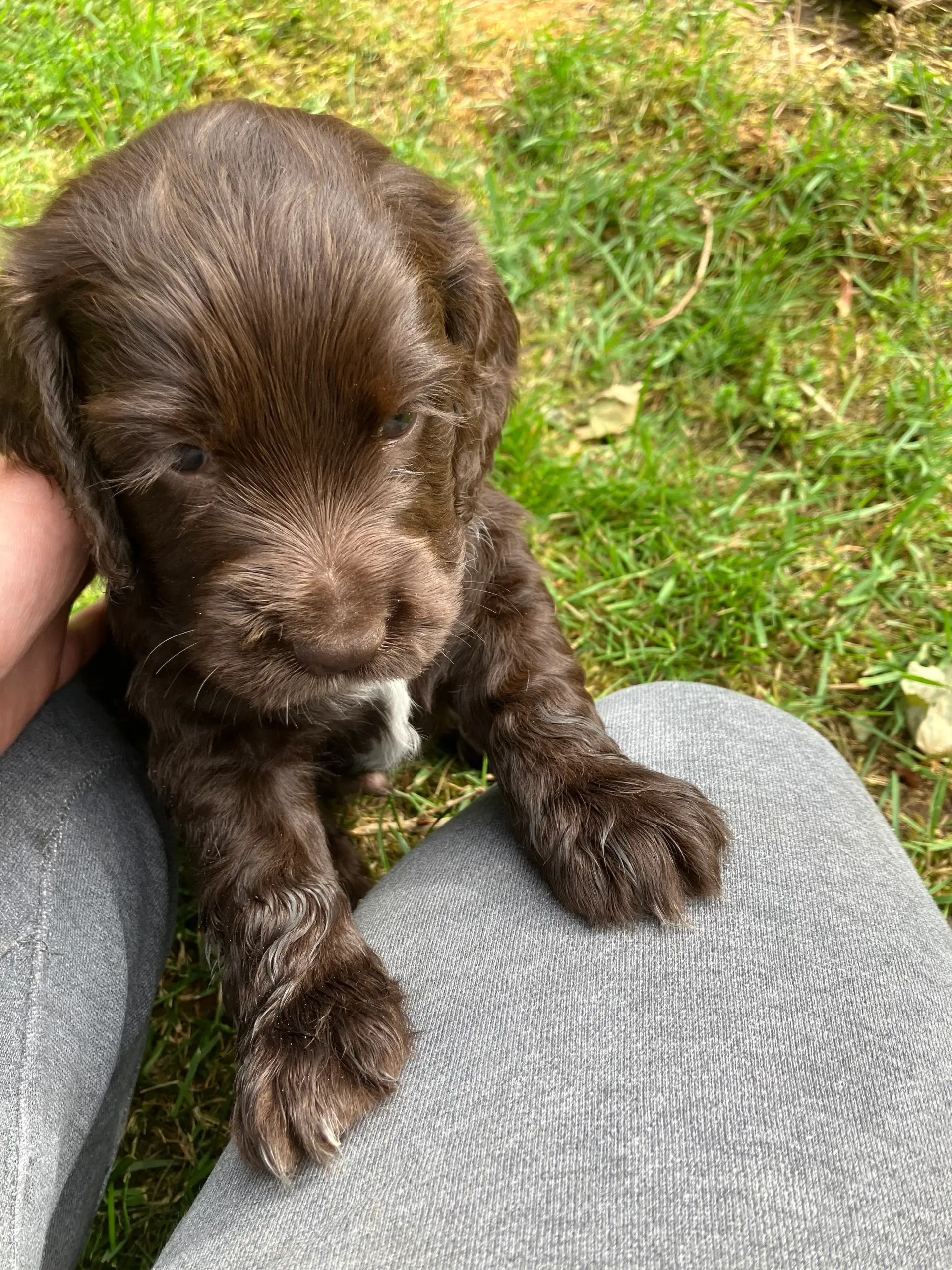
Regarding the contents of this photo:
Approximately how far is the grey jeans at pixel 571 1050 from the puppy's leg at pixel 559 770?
0.06 meters

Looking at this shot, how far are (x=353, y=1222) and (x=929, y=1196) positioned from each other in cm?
73

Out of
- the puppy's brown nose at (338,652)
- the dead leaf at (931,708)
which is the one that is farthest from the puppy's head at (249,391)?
the dead leaf at (931,708)

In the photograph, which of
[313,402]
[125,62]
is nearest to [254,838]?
[313,402]

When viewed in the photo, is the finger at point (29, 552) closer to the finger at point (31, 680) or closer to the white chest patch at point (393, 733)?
the finger at point (31, 680)

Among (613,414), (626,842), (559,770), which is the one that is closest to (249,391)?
(559,770)

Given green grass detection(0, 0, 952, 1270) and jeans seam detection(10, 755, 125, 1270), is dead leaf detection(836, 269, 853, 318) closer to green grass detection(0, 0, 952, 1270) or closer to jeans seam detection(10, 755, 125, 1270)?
green grass detection(0, 0, 952, 1270)

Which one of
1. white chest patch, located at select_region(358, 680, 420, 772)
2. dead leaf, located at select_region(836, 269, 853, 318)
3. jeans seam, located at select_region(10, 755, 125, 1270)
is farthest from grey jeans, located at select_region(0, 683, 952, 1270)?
dead leaf, located at select_region(836, 269, 853, 318)

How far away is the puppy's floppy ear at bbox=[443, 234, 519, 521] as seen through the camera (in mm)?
1825

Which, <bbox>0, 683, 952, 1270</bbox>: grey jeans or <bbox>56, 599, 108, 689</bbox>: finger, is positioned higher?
<bbox>56, 599, 108, 689</bbox>: finger

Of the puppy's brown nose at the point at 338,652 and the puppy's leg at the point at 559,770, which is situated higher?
the puppy's brown nose at the point at 338,652

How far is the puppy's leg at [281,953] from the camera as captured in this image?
1.47 metres

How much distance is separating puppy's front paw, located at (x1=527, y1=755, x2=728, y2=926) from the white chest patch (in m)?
0.40

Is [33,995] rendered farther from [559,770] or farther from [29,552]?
[559,770]

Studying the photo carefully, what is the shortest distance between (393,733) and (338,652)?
24.9 inches
